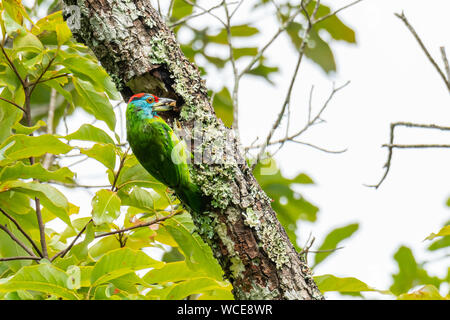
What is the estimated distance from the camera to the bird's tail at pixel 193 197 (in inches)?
82.3

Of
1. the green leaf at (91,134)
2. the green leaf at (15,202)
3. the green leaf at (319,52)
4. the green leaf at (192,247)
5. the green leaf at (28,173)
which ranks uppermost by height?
the green leaf at (319,52)

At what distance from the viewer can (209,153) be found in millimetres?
2119

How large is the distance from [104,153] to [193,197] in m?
0.53

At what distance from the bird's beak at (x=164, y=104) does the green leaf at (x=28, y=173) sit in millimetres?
503

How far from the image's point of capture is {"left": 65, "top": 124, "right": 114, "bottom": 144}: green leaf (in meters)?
2.36

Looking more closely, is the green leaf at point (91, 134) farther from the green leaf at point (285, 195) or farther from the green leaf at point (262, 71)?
the green leaf at point (262, 71)

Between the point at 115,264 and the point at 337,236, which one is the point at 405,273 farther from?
the point at 115,264

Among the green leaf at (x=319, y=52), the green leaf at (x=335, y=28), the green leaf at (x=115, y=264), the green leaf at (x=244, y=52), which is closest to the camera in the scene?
the green leaf at (x=115, y=264)

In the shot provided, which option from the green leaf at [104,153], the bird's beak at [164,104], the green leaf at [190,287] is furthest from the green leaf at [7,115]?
the green leaf at [190,287]

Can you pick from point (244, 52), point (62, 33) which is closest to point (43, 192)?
point (62, 33)

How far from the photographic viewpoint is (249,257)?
1991 millimetres

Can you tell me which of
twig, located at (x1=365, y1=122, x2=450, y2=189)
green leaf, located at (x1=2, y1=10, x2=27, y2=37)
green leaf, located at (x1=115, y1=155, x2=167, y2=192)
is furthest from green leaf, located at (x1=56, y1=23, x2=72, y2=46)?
twig, located at (x1=365, y1=122, x2=450, y2=189)
